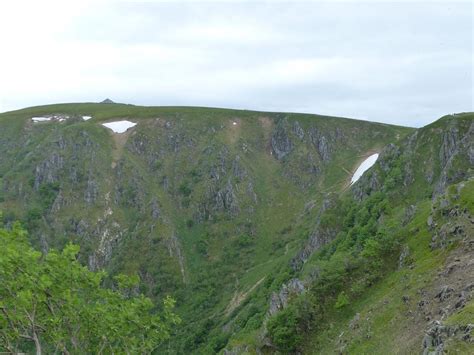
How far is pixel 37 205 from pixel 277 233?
89.6m

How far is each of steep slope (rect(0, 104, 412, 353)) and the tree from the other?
324ft

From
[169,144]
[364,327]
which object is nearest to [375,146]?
[169,144]

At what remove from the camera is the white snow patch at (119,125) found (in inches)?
7313

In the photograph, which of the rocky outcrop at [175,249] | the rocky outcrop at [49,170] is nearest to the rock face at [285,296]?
the rocky outcrop at [175,249]

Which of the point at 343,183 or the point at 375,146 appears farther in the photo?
the point at 375,146

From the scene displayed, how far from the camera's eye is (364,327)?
43062 millimetres

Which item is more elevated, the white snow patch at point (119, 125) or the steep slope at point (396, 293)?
the white snow patch at point (119, 125)

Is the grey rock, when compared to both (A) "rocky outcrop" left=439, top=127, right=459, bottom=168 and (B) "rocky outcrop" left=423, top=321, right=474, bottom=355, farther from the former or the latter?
(B) "rocky outcrop" left=423, top=321, right=474, bottom=355

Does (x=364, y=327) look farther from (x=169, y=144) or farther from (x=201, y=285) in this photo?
(x=169, y=144)

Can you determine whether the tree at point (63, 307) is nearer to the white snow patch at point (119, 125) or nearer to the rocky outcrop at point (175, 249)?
the rocky outcrop at point (175, 249)

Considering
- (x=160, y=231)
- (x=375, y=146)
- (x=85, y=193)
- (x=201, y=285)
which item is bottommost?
(x=201, y=285)

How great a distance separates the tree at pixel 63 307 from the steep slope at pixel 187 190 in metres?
98.9

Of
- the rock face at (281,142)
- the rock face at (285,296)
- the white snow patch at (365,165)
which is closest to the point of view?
the rock face at (285,296)

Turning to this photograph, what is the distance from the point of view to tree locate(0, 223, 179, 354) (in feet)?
59.5
